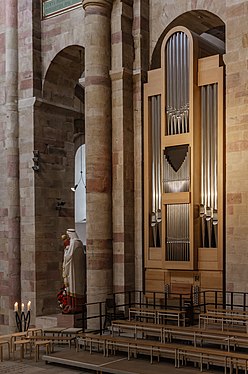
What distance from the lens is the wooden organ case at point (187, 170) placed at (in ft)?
46.1

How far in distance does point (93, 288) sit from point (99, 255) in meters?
0.85

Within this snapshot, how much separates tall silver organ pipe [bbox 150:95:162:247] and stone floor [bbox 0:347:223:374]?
3.66 metres

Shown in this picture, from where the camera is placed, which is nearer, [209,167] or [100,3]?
[209,167]

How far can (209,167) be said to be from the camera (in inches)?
555

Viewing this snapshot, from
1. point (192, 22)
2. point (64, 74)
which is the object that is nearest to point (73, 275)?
point (64, 74)

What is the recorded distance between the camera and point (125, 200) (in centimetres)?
1545

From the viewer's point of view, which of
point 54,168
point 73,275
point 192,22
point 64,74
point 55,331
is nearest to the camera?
point 55,331

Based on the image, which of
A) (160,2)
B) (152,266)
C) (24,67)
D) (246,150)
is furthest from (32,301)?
(160,2)

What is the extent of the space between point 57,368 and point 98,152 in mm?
5602

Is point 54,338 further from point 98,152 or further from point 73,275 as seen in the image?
point 98,152

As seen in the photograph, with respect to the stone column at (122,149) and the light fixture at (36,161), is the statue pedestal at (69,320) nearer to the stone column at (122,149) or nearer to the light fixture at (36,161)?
the stone column at (122,149)

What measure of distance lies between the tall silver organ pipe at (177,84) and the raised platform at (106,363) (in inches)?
218

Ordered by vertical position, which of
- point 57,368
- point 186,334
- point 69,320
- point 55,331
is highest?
point 186,334

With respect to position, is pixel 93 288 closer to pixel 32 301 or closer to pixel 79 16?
pixel 32 301
